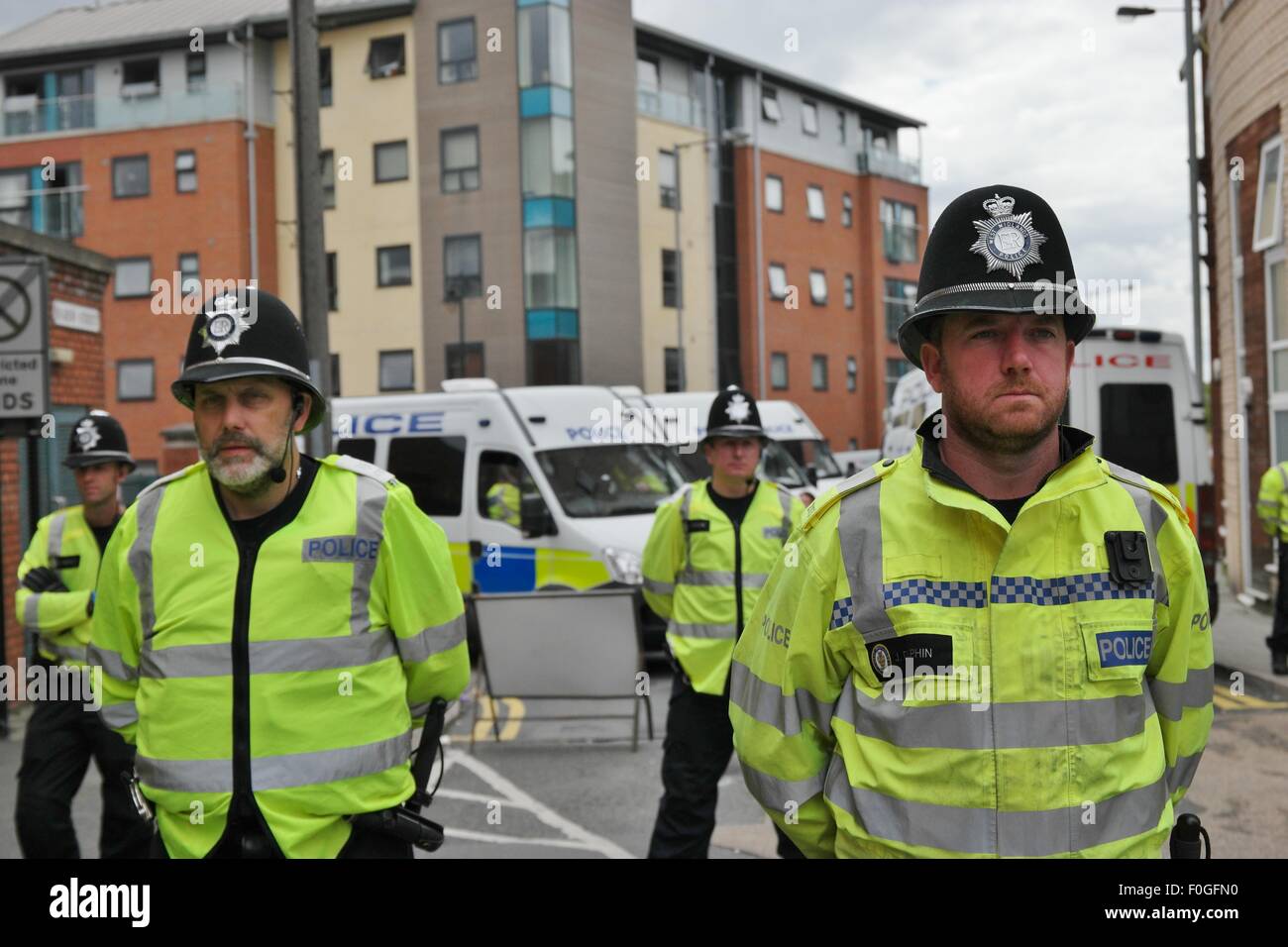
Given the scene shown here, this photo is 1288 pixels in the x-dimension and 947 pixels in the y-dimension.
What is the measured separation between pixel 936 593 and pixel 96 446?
15.9 ft

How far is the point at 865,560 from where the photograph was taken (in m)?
2.43

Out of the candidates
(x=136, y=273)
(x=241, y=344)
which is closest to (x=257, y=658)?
(x=241, y=344)

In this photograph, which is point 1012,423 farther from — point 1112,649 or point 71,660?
point 71,660

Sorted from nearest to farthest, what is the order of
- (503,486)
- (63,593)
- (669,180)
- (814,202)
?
(63,593) → (503,486) → (669,180) → (814,202)

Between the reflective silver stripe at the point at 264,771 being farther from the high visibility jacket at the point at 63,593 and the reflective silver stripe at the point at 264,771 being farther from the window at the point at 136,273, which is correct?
the window at the point at 136,273

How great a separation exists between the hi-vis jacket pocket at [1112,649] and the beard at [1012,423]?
0.36m

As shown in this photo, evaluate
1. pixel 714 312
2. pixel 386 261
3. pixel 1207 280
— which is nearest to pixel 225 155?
pixel 386 261

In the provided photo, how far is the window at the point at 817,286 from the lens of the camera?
4675cm

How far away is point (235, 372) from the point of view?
3096 mm

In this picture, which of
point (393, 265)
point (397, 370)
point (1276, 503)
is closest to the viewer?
point (1276, 503)

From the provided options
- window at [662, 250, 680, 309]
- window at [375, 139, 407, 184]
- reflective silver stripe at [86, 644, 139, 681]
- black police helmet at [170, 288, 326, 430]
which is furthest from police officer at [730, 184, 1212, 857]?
window at [662, 250, 680, 309]

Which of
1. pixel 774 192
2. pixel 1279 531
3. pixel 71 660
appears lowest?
pixel 71 660
